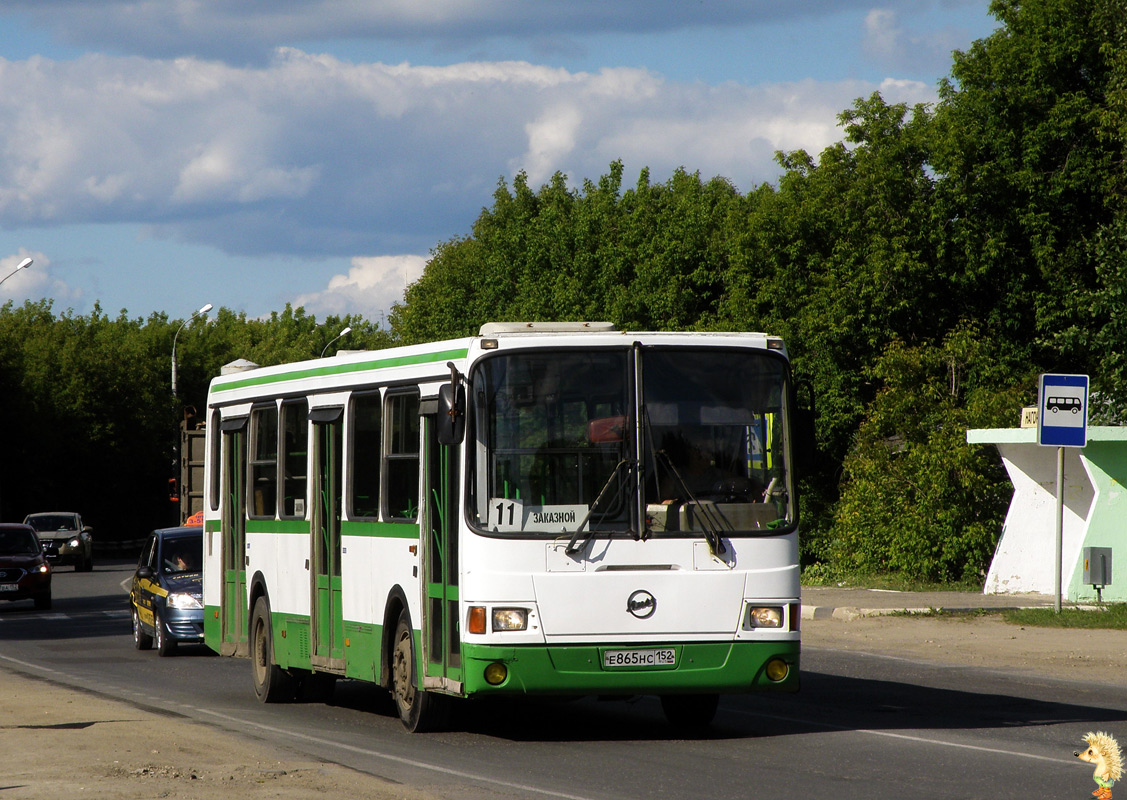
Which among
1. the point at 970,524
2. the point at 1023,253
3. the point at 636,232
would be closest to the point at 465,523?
the point at 970,524

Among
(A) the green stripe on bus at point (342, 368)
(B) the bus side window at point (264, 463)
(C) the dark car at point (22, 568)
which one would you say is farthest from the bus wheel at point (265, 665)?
(C) the dark car at point (22, 568)

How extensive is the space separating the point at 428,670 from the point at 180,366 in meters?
81.6

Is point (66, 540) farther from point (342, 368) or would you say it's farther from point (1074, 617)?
point (342, 368)

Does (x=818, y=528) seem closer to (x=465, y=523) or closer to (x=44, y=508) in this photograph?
(x=465, y=523)

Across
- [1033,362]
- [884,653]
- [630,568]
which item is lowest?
[884,653]

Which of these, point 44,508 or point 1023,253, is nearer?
point 1023,253

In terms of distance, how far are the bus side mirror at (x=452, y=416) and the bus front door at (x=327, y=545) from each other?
248cm

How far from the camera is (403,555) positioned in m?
12.2

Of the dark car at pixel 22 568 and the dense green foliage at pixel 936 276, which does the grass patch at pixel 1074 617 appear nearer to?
the dense green foliage at pixel 936 276

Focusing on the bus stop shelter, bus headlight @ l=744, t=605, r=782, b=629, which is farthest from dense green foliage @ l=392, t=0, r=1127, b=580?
bus headlight @ l=744, t=605, r=782, b=629

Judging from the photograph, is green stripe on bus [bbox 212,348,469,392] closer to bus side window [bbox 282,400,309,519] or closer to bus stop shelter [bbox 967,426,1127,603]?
bus side window [bbox 282,400,309,519]

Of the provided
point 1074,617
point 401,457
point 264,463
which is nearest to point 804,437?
point 401,457

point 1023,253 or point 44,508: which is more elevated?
point 1023,253

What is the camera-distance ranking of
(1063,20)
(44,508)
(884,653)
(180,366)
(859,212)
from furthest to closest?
1. (180,366)
2. (44,508)
3. (859,212)
4. (1063,20)
5. (884,653)
